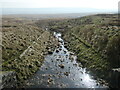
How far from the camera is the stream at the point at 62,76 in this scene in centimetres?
3834

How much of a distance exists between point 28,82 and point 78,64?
19538 millimetres

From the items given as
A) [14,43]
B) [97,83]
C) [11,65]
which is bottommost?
[97,83]

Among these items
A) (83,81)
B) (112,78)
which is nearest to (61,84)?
(83,81)

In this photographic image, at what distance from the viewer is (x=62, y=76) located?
43.5 m

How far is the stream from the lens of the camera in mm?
38344

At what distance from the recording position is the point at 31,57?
53.6 meters

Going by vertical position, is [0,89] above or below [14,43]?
below

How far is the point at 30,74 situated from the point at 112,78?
20718 mm

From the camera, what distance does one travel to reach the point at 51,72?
4616cm

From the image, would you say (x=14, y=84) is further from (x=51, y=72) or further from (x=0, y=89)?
(x=51, y=72)

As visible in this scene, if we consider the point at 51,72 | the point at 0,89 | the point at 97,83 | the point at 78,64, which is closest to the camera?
the point at 0,89

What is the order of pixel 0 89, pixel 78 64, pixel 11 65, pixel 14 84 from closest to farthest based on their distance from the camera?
pixel 0 89, pixel 14 84, pixel 11 65, pixel 78 64

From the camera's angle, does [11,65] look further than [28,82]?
Yes

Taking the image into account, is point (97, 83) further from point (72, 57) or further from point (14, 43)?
point (14, 43)
